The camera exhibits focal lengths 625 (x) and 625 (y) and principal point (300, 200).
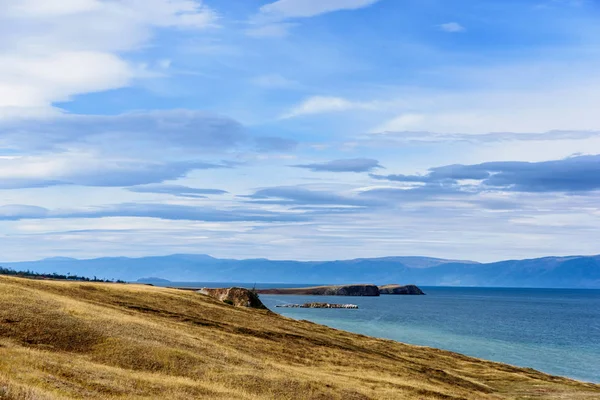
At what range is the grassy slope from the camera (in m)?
31.9

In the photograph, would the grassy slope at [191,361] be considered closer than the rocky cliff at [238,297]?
Yes

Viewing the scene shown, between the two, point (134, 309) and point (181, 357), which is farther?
point (134, 309)

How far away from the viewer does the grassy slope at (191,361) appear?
3192 cm

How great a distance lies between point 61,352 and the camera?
37.4 metres

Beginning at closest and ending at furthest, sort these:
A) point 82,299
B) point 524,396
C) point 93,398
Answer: point 93,398, point 524,396, point 82,299

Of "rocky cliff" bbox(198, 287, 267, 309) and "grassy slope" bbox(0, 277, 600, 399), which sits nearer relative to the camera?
"grassy slope" bbox(0, 277, 600, 399)

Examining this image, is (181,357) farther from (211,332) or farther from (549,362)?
(549,362)

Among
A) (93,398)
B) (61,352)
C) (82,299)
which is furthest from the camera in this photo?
(82,299)

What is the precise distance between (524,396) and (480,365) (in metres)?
17.5

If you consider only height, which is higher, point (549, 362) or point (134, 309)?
point (134, 309)

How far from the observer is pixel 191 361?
40531 millimetres

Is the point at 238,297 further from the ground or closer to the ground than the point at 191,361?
further from the ground

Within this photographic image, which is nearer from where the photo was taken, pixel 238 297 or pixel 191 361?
pixel 191 361

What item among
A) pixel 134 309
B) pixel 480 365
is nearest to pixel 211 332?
pixel 134 309
